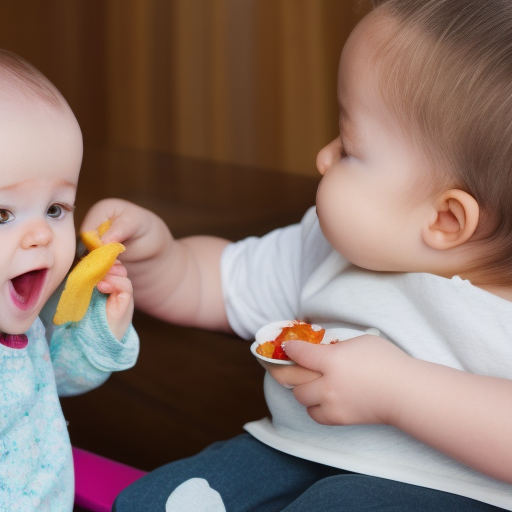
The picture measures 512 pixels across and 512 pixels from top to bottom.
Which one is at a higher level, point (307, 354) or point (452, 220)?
point (452, 220)

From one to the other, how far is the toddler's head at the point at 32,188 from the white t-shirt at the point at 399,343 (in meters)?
0.32

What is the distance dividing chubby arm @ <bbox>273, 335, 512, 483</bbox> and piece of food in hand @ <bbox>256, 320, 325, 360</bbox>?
0.03 meters

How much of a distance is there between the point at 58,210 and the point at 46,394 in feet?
0.63

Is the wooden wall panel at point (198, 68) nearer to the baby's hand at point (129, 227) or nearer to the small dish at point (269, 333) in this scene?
the baby's hand at point (129, 227)

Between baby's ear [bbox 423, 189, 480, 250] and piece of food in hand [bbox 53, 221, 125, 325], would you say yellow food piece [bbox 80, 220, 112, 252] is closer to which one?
piece of food in hand [bbox 53, 221, 125, 325]

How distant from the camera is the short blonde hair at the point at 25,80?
75cm

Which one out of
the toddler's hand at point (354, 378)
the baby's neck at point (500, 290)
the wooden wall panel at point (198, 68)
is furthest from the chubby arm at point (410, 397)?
the wooden wall panel at point (198, 68)

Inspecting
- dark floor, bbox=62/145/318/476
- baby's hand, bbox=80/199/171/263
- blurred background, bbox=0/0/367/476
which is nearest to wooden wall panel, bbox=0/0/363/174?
blurred background, bbox=0/0/367/476

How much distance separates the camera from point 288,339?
2.91 feet

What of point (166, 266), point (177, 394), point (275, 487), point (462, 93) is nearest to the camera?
point (462, 93)

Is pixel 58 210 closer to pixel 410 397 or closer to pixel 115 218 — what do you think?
pixel 115 218

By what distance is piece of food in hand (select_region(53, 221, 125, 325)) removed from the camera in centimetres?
81

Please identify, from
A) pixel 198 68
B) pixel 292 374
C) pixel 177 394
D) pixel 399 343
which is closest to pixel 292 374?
pixel 292 374

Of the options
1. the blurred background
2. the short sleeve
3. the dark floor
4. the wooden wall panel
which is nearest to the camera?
the short sleeve
